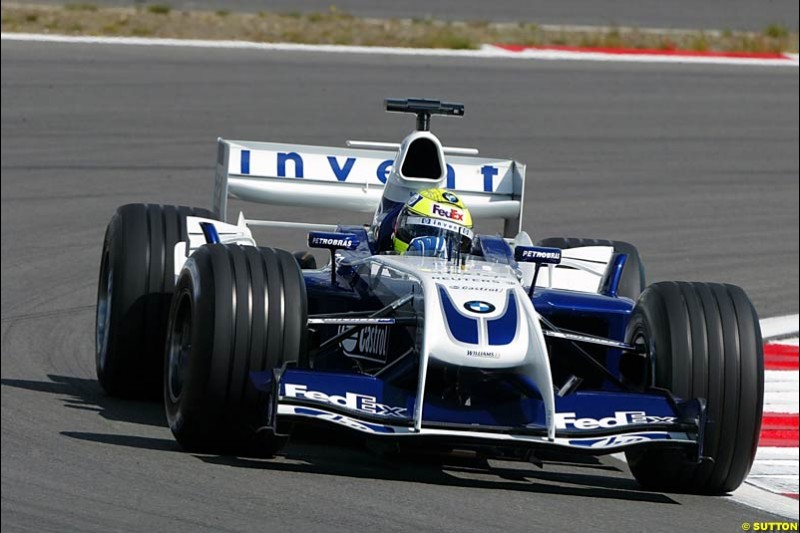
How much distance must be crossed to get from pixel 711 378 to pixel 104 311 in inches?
147

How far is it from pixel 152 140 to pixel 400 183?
27.2ft

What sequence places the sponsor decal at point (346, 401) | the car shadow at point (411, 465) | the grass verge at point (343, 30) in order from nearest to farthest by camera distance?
the sponsor decal at point (346, 401)
the car shadow at point (411, 465)
the grass verge at point (343, 30)

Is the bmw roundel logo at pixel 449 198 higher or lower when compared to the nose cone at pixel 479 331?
higher

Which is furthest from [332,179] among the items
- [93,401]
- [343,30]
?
[343,30]

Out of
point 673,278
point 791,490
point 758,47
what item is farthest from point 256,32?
point 791,490

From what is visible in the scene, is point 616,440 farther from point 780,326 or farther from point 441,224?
point 780,326

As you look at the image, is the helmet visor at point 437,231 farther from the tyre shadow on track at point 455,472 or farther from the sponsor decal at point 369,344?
the tyre shadow on track at point 455,472

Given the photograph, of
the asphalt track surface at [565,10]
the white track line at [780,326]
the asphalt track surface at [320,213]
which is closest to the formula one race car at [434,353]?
the asphalt track surface at [320,213]

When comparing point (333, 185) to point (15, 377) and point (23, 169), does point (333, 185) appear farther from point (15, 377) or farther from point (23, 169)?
point (23, 169)

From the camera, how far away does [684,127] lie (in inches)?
771

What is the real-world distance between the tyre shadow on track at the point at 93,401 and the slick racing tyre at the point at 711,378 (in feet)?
8.30

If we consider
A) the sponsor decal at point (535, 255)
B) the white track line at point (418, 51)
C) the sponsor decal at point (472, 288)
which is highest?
the white track line at point (418, 51)

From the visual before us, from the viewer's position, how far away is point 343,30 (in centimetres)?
2356

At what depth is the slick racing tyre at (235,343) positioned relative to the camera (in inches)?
269
